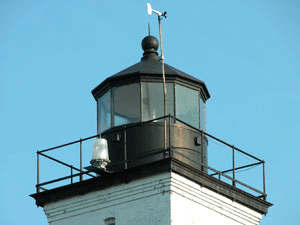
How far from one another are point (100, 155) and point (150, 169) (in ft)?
3.88

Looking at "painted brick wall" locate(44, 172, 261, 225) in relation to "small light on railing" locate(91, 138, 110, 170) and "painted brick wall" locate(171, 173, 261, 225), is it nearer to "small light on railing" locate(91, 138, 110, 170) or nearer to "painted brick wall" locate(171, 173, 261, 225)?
"painted brick wall" locate(171, 173, 261, 225)

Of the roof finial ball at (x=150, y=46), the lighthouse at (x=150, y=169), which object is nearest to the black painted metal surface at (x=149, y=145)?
the lighthouse at (x=150, y=169)

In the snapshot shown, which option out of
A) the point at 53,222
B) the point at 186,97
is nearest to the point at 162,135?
the point at 186,97

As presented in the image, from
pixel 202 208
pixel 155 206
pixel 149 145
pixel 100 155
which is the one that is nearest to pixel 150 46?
pixel 149 145

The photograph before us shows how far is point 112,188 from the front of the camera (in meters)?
29.2

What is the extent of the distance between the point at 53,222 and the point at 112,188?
1.77m

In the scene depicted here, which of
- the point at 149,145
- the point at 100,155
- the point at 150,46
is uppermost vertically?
the point at 150,46

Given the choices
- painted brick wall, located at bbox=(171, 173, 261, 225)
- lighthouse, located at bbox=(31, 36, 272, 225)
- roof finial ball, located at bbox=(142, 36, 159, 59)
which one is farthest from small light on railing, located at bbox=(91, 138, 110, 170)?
roof finial ball, located at bbox=(142, 36, 159, 59)

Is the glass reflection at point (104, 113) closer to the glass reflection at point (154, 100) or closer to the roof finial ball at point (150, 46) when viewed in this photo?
the glass reflection at point (154, 100)

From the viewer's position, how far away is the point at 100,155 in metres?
28.9

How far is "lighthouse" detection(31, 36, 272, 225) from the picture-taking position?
28578 mm

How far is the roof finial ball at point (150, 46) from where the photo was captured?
31192 mm

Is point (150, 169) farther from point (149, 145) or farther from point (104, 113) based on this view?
point (104, 113)

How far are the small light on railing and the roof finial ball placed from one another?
318 cm
